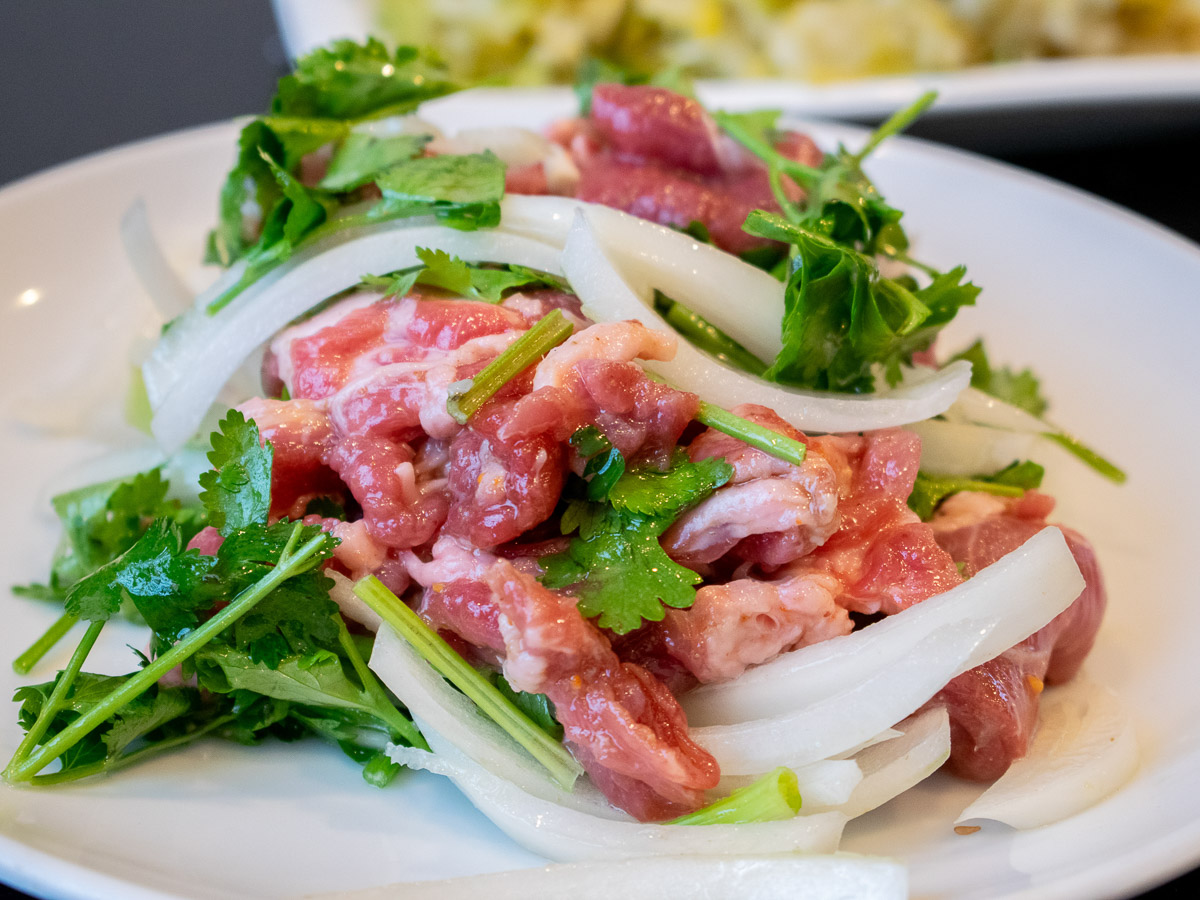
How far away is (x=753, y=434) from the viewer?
6.72ft

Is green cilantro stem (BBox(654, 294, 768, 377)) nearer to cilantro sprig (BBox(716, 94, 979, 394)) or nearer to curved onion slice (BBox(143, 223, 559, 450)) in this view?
cilantro sprig (BBox(716, 94, 979, 394))

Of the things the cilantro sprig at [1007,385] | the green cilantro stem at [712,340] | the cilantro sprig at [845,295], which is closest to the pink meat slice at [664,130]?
the cilantro sprig at [845,295]

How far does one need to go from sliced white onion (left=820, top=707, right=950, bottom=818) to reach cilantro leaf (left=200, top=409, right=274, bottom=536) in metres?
1.27

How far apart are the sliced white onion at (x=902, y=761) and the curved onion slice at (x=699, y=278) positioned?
928 millimetres

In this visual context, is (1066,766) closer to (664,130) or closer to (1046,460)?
(1046,460)

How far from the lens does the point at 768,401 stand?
233cm

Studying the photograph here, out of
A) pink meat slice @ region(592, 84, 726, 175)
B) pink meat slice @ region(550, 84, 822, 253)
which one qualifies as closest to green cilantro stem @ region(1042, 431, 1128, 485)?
pink meat slice @ region(550, 84, 822, 253)

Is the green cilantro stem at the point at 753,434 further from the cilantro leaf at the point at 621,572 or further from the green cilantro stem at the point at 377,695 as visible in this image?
the green cilantro stem at the point at 377,695

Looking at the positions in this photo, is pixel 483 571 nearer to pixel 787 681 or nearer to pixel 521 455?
pixel 521 455

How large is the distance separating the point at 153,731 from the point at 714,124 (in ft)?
7.19

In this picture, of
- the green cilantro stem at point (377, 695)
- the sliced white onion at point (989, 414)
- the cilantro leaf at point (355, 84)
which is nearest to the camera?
the green cilantro stem at point (377, 695)

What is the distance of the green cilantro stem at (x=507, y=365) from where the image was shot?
207cm

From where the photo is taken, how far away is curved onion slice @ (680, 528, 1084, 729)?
196cm

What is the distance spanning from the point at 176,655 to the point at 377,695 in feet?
1.27
